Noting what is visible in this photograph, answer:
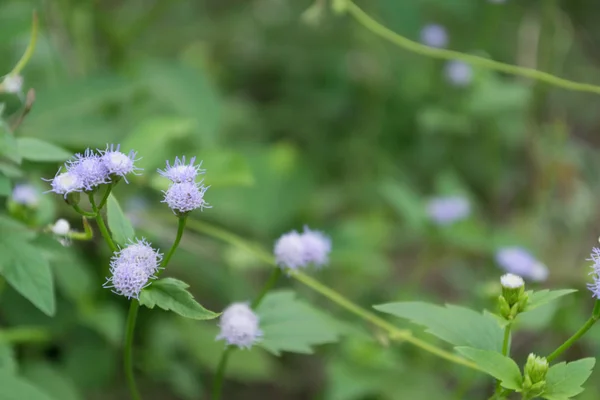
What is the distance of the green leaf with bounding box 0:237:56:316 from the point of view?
3.07ft

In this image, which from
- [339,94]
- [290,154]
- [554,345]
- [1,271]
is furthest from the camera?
[339,94]

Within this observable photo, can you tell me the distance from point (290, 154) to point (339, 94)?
546mm

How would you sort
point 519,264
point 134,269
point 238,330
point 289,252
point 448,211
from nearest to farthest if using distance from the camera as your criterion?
point 134,269, point 238,330, point 289,252, point 519,264, point 448,211

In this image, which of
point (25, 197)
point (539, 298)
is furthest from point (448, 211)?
point (25, 197)

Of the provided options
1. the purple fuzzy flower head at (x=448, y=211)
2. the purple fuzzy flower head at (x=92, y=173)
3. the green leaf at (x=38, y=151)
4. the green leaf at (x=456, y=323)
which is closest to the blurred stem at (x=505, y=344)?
the green leaf at (x=456, y=323)

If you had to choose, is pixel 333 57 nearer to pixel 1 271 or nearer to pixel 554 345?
pixel 554 345

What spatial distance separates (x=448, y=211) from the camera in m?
1.89

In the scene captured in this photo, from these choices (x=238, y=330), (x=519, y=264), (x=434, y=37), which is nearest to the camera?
(x=238, y=330)

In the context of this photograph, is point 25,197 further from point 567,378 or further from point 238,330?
point 567,378

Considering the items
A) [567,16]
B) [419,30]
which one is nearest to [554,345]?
[419,30]

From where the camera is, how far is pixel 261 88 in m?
2.88

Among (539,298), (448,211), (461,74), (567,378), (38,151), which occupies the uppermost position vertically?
(461,74)

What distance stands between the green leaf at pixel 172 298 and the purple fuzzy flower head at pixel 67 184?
143 millimetres

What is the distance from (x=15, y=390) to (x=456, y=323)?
56 cm
